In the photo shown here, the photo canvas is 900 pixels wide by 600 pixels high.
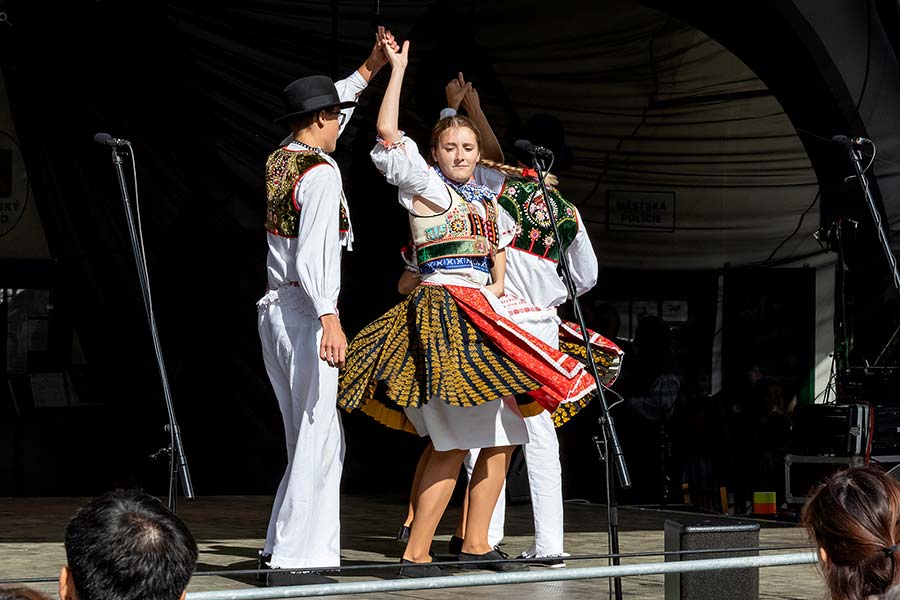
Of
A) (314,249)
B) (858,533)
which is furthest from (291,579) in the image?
(858,533)

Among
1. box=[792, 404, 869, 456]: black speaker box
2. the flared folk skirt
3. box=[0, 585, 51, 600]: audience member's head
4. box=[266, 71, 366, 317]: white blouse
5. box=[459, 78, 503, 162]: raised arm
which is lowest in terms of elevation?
box=[0, 585, 51, 600]: audience member's head

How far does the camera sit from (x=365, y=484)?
749 centimetres

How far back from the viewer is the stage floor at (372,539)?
14.3ft

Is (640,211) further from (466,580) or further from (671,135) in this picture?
(466,580)

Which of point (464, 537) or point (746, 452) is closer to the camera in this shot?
point (464, 537)

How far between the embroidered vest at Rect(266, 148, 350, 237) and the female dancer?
251mm

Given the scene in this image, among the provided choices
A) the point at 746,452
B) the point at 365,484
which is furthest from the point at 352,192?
the point at 746,452

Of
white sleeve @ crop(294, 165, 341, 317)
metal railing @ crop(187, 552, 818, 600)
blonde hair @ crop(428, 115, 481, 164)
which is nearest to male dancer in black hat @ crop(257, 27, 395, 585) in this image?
white sleeve @ crop(294, 165, 341, 317)

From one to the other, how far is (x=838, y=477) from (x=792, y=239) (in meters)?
5.55

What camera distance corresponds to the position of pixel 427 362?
4297mm

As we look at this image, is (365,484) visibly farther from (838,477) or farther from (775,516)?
(838,477)

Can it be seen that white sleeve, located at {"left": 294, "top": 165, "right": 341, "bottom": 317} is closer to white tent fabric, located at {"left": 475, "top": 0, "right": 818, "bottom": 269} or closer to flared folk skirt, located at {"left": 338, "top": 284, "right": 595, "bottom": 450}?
flared folk skirt, located at {"left": 338, "top": 284, "right": 595, "bottom": 450}

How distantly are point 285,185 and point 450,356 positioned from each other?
0.74m

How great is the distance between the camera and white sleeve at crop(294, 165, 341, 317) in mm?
4117
